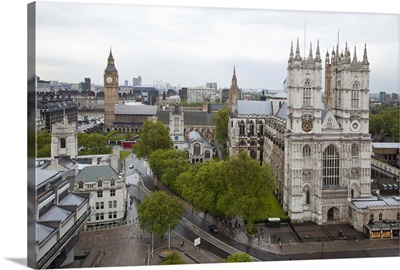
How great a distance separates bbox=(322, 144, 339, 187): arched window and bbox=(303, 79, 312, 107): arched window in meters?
4.77

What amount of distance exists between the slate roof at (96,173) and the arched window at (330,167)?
60.6 feet

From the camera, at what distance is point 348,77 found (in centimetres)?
3803

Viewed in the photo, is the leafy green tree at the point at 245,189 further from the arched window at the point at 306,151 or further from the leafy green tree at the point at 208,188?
the arched window at the point at 306,151

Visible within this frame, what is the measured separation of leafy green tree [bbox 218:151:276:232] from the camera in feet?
108

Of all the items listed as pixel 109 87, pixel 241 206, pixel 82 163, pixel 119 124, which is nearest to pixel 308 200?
pixel 241 206

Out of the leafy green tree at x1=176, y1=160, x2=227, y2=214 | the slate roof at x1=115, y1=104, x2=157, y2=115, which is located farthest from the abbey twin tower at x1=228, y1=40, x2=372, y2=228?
the slate roof at x1=115, y1=104, x2=157, y2=115

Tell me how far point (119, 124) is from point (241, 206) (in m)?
65.6

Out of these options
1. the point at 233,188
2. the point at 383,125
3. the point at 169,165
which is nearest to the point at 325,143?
the point at 233,188

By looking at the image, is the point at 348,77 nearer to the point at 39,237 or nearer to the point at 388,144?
the point at 388,144

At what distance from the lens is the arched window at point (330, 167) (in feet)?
127

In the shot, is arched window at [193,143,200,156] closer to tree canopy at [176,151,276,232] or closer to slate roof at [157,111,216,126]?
slate roof at [157,111,216,126]

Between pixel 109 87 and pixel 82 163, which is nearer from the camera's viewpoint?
pixel 82 163

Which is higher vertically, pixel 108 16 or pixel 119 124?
pixel 108 16

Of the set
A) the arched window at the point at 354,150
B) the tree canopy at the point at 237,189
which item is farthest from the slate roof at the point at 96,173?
the arched window at the point at 354,150
